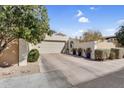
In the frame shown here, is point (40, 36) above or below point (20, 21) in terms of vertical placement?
below

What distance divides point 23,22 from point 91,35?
25310 mm

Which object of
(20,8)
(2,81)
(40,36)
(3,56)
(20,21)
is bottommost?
(2,81)

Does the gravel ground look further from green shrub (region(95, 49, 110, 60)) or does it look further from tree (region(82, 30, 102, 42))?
tree (region(82, 30, 102, 42))

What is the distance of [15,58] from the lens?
1542 cm

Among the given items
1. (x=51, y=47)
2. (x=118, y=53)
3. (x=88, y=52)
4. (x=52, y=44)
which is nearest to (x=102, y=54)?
(x=118, y=53)

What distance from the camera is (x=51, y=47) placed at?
30922 mm

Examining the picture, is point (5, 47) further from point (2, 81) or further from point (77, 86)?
point (77, 86)

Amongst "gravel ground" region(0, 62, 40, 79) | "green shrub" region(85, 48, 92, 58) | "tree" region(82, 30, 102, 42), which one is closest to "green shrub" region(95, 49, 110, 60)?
"green shrub" region(85, 48, 92, 58)

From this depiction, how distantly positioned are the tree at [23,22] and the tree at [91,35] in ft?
72.8

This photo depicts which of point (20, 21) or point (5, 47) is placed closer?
point (20, 21)
